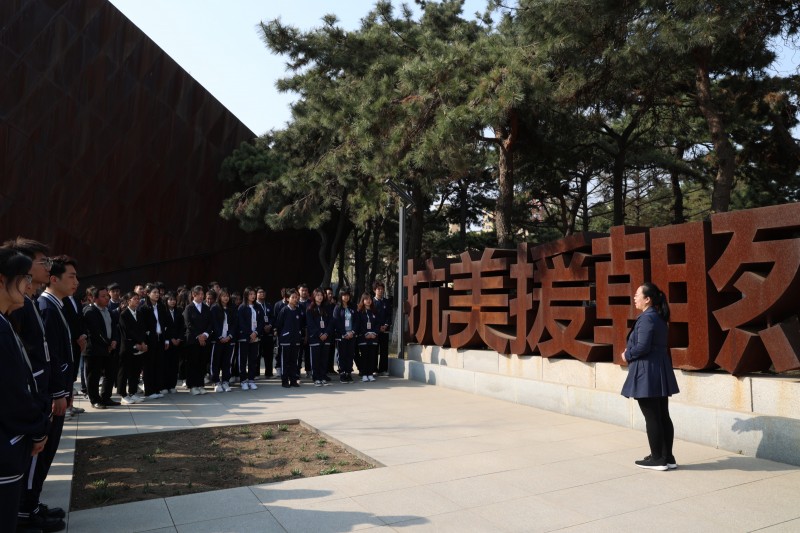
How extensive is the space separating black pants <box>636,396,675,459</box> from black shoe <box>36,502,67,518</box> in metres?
4.41

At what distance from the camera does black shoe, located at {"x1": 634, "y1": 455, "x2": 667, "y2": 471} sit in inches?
188

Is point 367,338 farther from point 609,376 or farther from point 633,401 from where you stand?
point 633,401

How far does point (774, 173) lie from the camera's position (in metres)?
12.0

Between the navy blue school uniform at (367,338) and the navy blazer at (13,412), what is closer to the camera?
the navy blazer at (13,412)

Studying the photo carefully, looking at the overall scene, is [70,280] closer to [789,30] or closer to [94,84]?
[789,30]

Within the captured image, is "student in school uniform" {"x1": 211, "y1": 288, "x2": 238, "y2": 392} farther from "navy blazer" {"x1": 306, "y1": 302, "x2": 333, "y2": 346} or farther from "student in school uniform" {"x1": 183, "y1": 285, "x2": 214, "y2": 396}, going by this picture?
"navy blazer" {"x1": 306, "y1": 302, "x2": 333, "y2": 346}

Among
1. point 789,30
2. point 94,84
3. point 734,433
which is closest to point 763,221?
point 734,433

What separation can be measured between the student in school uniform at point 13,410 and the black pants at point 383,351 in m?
8.47

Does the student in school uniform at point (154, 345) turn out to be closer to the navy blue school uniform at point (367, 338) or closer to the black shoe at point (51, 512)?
the navy blue school uniform at point (367, 338)

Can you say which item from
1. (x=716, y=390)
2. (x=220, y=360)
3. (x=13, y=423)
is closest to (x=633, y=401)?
(x=716, y=390)

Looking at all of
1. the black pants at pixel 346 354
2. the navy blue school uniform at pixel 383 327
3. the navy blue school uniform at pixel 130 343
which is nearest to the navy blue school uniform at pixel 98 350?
the navy blue school uniform at pixel 130 343

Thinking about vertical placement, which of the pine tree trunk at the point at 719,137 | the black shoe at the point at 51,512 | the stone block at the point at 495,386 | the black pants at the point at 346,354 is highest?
the pine tree trunk at the point at 719,137

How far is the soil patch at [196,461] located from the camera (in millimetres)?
4566

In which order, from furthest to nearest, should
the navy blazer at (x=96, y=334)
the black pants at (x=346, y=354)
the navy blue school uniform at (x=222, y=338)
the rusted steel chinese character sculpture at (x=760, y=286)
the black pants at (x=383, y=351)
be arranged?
the black pants at (x=383, y=351)
the black pants at (x=346, y=354)
the navy blue school uniform at (x=222, y=338)
the navy blazer at (x=96, y=334)
the rusted steel chinese character sculpture at (x=760, y=286)
